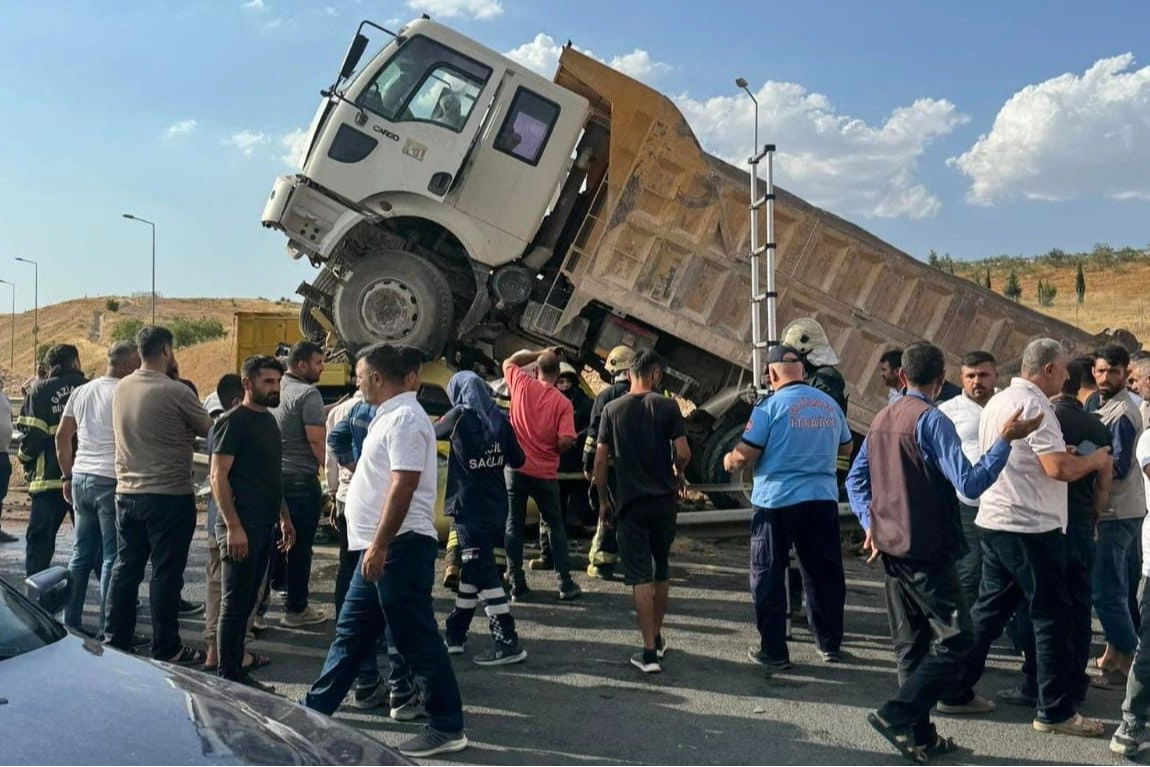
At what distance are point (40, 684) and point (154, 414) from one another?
275 cm

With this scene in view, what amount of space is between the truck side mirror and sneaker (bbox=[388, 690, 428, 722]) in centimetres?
578

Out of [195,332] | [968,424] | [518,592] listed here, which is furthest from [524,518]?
[195,332]

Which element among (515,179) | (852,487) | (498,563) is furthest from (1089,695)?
(515,179)

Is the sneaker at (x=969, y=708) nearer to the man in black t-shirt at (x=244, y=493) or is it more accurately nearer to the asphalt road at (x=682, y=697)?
the asphalt road at (x=682, y=697)

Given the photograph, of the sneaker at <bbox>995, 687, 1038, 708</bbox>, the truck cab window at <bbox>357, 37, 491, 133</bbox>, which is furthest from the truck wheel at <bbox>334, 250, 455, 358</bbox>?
the sneaker at <bbox>995, 687, 1038, 708</bbox>

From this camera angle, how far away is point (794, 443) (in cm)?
550

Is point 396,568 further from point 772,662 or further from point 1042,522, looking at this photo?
point 1042,522

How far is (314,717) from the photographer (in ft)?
9.53

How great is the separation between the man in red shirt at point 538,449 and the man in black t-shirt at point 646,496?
1274 millimetres

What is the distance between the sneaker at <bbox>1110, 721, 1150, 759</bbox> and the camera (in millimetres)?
4254

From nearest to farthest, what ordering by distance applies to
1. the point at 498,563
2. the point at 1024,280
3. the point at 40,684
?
1. the point at 40,684
2. the point at 498,563
3. the point at 1024,280

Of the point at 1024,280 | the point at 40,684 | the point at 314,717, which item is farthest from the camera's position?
the point at 1024,280

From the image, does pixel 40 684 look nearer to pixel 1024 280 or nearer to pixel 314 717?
pixel 314 717

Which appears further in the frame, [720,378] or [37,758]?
[720,378]
